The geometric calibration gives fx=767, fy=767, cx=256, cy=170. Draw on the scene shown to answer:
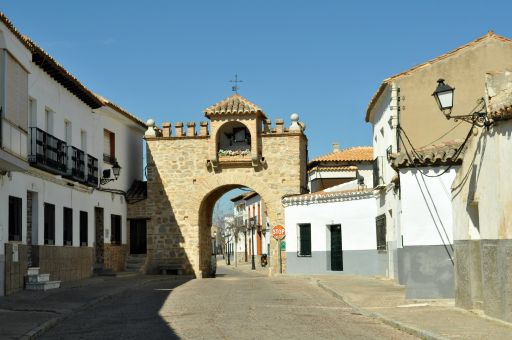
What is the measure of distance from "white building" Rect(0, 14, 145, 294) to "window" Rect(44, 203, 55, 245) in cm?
3

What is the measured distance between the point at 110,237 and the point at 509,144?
74.1ft

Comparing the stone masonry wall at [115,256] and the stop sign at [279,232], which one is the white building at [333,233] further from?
the stone masonry wall at [115,256]

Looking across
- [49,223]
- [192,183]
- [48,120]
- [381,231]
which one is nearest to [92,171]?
[48,120]

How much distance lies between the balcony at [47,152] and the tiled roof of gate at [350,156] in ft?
70.8

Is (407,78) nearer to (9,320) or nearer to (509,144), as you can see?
(509,144)

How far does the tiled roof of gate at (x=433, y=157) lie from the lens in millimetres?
15293

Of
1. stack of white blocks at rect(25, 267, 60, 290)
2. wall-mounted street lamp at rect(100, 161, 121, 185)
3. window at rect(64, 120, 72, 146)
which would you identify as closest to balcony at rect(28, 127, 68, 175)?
window at rect(64, 120, 72, 146)

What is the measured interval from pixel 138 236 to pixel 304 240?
827 cm

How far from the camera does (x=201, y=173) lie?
3472 cm

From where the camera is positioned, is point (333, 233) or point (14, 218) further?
point (333, 233)

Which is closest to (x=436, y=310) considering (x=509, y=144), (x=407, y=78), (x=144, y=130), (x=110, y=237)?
(x=509, y=144)

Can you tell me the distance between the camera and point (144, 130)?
123ft

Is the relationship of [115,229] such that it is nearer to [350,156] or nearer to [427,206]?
[350,156]

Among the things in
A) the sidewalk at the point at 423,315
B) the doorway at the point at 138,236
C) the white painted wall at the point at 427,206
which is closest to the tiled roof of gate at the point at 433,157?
the white painted wall at the point at 427,206
